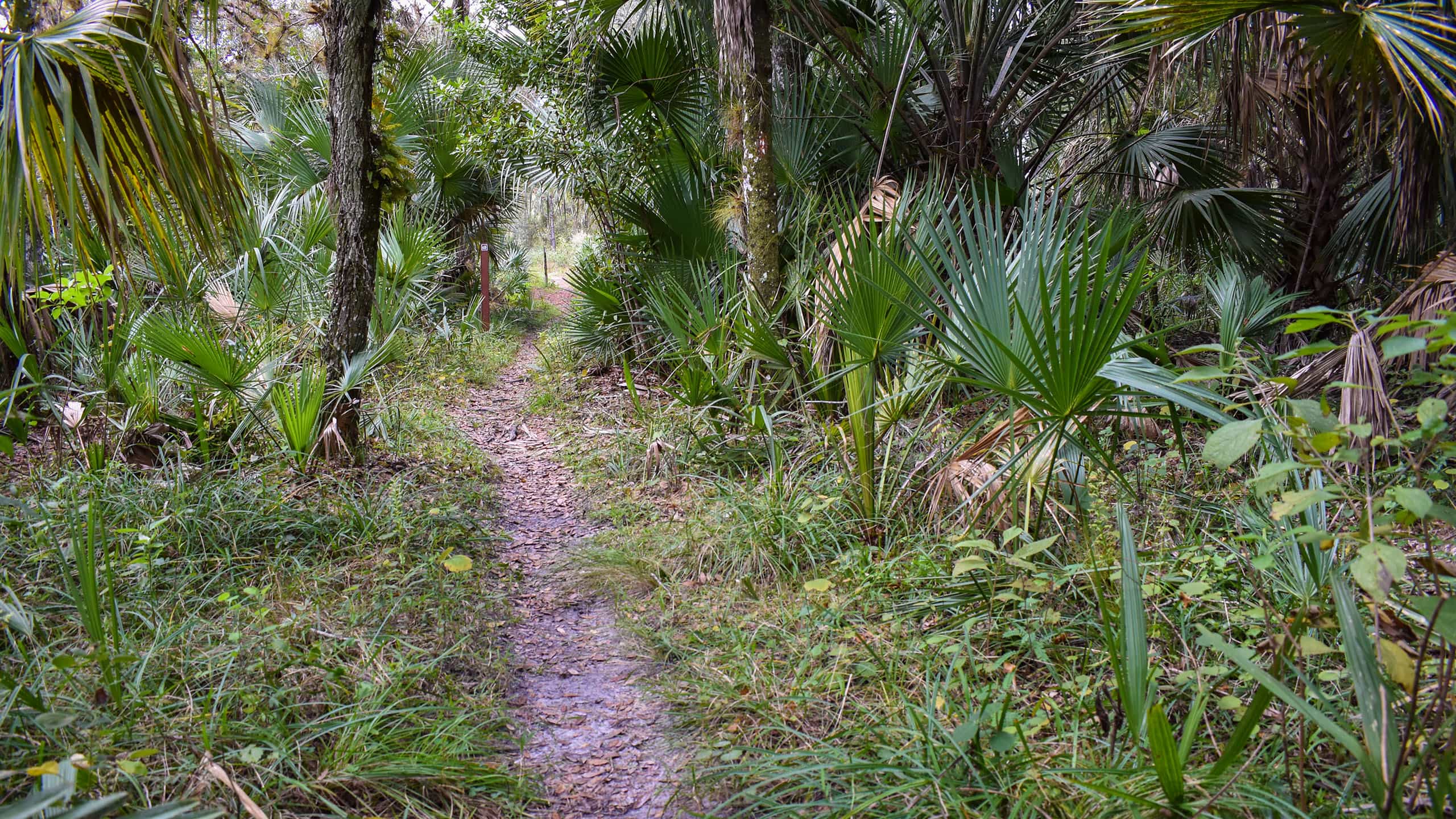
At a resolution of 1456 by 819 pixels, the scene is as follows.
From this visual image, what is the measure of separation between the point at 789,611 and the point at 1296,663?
1613 mm

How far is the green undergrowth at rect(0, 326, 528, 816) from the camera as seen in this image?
6.88 ft

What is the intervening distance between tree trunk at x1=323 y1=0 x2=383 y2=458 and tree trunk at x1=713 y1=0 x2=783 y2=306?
6.59 feet

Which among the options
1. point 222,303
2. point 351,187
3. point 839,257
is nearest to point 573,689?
point 839,257

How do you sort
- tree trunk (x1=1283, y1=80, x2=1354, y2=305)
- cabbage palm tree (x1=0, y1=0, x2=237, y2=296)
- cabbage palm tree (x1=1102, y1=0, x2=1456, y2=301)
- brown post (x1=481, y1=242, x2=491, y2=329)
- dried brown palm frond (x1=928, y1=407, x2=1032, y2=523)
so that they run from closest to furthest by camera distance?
cabbage palm tree (x1=0, y1=0, x2=237, y2=296) < dried brown palm frond (x1=928, y1=407, x2=1032, y2=523) < cabbage palm tree (x1=1102, y1=0, x2=1456, y2=301) < tree trunk (x1=1283, y1=80, x2=1354, y2=305) < brown post (x1=481, y1=242, x2=491, y2=329)

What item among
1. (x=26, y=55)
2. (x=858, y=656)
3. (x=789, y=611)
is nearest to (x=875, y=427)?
(x=789, y=611)

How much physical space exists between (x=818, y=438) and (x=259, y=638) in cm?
265

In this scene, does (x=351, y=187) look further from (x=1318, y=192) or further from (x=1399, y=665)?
(x=1318, y=192)

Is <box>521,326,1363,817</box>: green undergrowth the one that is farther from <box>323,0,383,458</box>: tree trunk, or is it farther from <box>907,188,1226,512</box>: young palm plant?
<box>323,0,383,458</box>: tree trunk

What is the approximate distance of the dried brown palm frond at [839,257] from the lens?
139 inches

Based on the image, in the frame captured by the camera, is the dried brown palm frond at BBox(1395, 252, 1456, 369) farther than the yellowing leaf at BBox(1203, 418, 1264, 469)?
Yes

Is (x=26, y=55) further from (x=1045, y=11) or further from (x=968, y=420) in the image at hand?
(x=1045, y=11)

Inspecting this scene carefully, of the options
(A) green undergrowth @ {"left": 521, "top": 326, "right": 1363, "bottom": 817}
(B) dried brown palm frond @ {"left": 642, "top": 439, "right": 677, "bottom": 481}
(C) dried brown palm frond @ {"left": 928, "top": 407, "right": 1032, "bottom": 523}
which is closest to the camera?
(A) green undergrowth @ {"left": 521, "top": 326, "right": 1363, "bottom": 817}

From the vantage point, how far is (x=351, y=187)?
463 centimetres

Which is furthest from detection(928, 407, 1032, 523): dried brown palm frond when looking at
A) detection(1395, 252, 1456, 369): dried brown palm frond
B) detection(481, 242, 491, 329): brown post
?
detection(481, 242, 491, 329): brown post
